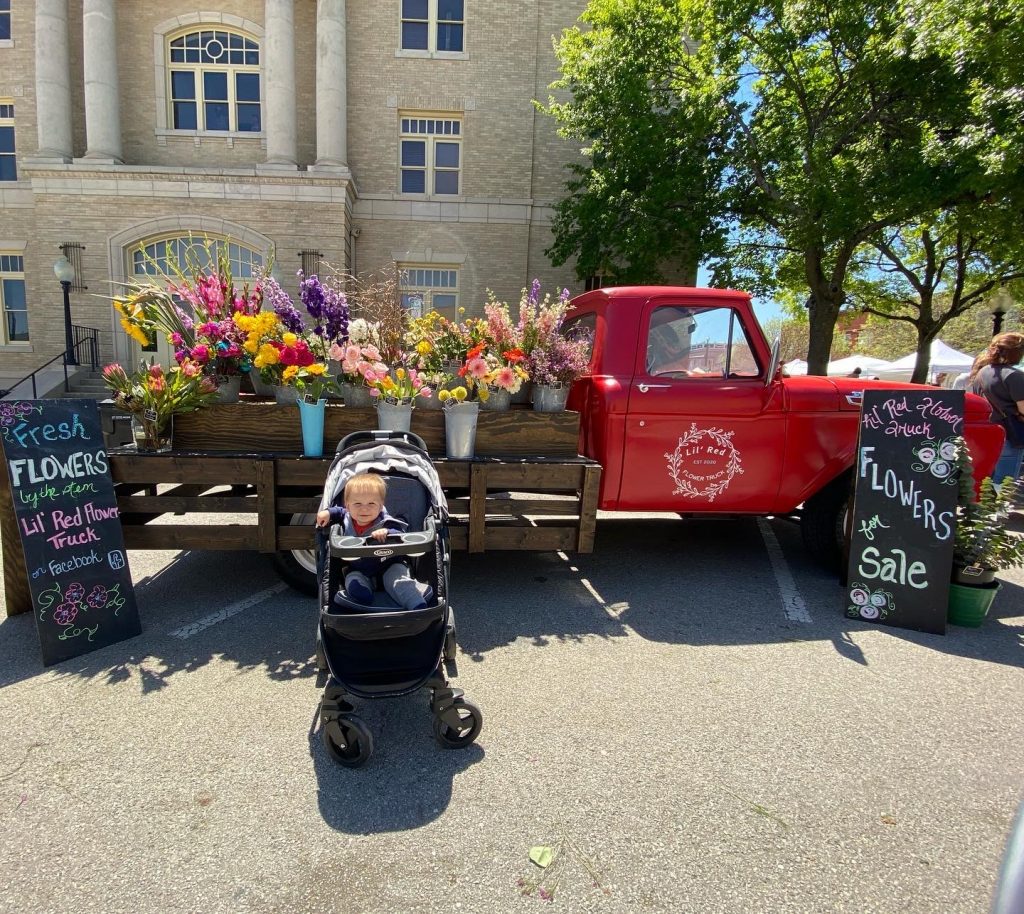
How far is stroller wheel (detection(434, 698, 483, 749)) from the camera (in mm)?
2435

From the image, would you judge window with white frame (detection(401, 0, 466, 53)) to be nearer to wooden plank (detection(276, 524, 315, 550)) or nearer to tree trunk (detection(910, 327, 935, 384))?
tree trunk (detection(910, 327, 935, 384))

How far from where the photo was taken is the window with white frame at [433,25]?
48.0 feet

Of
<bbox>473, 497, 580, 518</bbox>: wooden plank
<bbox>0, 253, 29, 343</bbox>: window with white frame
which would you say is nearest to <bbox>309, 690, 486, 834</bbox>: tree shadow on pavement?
<bbox>473, 497, 580, 518</bbox>: wooden plank

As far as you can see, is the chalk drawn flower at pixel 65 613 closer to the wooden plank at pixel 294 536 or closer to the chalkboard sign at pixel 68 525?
the chalkboard sign at pixel 68 525

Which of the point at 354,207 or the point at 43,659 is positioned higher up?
the point at 354,207

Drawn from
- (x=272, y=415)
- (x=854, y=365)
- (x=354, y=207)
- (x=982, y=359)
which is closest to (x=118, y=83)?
(x=354, y=207)

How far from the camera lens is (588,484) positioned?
383 centimetres

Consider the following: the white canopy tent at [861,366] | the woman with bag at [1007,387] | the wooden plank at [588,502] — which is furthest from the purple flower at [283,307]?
the white canopy tent at [861,366]

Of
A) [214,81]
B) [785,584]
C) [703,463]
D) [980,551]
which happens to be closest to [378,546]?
[703,463]

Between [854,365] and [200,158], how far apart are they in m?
23.3

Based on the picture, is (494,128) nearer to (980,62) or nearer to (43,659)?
(980,62)

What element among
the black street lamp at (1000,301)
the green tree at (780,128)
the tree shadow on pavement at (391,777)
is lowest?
the tree shadow on pavement at (391,777)

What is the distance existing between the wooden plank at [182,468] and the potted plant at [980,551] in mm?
4699

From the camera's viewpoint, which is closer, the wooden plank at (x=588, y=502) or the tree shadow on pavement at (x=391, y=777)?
the tree shadow on pavement at (x=391, y=777)
